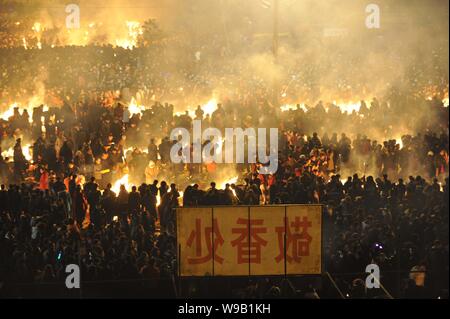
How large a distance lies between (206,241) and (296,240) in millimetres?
1150

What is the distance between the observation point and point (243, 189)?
12297 mm

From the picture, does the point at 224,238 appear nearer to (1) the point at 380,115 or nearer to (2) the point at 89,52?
(1) the point at 380,115

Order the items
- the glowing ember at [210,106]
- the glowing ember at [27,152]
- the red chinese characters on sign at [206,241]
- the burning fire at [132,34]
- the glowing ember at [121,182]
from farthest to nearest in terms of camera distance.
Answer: the burning fire at [132,34] → the glowing ember at [210,106] → the glowing ember at [27,152] → the glowing ember at [121,182] → the red chinese characters on sign at [206,241]

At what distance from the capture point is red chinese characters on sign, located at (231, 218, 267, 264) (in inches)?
376

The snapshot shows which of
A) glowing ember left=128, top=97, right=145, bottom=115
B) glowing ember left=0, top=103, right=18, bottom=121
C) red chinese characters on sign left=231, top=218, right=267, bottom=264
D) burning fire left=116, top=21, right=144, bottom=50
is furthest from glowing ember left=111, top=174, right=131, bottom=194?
burning fire left=116, top=21, right=144, bottom=50

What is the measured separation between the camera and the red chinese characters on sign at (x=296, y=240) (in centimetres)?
960

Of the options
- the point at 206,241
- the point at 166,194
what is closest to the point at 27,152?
the point at 166,194

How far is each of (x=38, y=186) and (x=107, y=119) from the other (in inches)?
97.4

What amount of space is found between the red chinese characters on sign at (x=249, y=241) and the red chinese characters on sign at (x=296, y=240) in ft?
0.72

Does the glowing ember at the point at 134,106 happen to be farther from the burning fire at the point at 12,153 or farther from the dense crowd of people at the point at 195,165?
the burning fire at the point at 12,153

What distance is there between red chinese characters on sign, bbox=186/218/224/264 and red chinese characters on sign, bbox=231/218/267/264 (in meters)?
0.22

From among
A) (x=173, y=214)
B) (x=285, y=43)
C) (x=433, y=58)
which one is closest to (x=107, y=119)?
(x=173, y=214)

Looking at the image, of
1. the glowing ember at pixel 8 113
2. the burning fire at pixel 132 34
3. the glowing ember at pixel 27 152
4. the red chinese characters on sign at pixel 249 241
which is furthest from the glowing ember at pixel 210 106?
the red chinese characters on sign at pixel 249 241

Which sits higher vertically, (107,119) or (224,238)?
(107,119)
